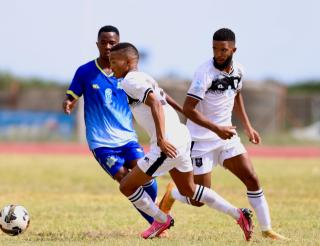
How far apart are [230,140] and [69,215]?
3.74 meters

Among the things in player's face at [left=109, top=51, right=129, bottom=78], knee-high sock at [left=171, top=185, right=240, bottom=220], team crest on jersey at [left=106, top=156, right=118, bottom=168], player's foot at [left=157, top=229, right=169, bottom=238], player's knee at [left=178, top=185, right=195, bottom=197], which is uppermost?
player's face at [left=109, top=51, right=129, bottom=78]

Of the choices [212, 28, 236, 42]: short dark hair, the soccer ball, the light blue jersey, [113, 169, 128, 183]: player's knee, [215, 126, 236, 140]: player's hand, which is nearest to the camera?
[215, 126, 236, 140]: player's hand

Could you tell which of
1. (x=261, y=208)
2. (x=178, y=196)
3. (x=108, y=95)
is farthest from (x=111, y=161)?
(x=261, y=208)

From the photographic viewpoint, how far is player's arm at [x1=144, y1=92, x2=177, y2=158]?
32.5 feet

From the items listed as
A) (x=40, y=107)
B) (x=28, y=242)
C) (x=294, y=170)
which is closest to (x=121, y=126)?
(x=28, y=242)

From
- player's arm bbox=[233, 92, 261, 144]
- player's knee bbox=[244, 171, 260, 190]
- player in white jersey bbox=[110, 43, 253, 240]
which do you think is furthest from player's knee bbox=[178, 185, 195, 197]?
player's arm bbox=[233, 92, 261, 144]

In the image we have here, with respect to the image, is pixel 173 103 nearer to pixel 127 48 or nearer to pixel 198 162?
pixel 198 162

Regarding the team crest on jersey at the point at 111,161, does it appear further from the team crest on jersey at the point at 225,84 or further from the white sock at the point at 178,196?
the team crest on jersey at the point at 225,84

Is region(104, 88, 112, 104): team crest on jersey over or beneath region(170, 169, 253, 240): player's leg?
over

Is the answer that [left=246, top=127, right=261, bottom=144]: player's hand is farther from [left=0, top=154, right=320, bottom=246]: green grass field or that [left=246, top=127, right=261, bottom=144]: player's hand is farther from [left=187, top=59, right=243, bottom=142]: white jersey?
[left=0, top=154, right=320, bottom=246]: green grass field

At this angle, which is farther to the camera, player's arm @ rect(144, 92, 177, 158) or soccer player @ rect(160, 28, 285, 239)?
soccer player @ rect(160, 28, 285, 239)

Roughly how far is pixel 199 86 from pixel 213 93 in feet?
1.14

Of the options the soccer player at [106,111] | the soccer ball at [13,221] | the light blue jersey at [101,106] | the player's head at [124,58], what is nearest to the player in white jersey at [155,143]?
the player's head at [124,58]

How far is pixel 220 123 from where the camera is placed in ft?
36.0
